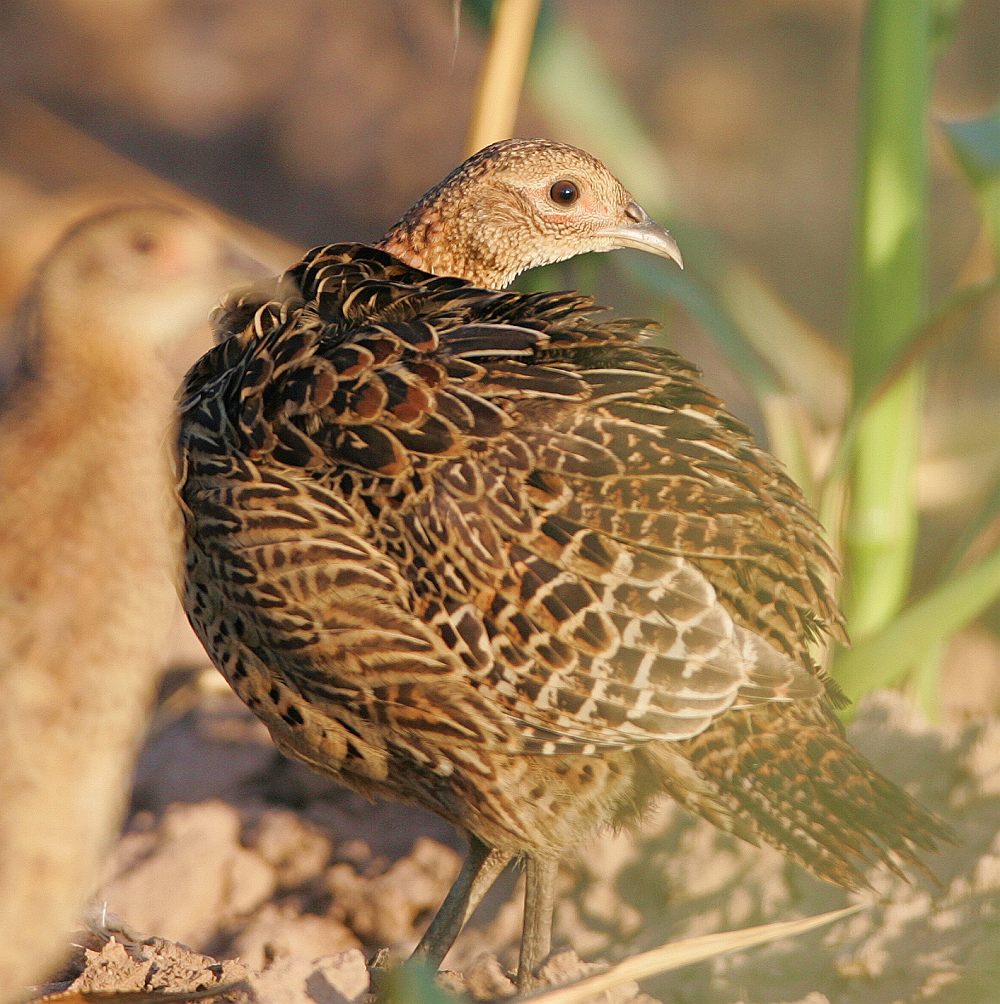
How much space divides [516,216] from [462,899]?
1.61m

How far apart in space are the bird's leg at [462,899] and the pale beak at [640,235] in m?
1.50

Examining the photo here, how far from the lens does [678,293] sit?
14.4 ft

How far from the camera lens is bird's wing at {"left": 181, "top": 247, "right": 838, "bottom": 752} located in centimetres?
295

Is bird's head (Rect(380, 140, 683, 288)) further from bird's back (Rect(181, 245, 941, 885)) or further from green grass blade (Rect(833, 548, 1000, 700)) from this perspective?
green grass blade (Rect(833, 548, 1000, 700))

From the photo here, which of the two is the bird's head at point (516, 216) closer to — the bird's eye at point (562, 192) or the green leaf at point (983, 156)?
the bird's eye at point (562, 192)

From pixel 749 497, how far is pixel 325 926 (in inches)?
65.6

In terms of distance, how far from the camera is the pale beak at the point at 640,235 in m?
3.83

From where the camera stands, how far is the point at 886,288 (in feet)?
14.1

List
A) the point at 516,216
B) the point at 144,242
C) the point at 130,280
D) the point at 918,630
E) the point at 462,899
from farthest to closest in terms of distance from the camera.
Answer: the point at 918,630 → the point at 516,216 → the point at 462,899 → the point at 144,242 → the point at 130,280

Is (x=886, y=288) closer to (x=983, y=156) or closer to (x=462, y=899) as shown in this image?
(x=983, y=156)

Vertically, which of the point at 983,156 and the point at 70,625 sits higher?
the point at 983,156

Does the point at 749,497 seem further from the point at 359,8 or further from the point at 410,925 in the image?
the point at 359,8

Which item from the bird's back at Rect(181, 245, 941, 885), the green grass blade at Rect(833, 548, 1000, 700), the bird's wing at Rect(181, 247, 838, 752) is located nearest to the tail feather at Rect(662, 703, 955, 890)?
the bird's back at Rect(181, 245, 941, 885)

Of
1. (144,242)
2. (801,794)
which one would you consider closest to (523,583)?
(801,794)
